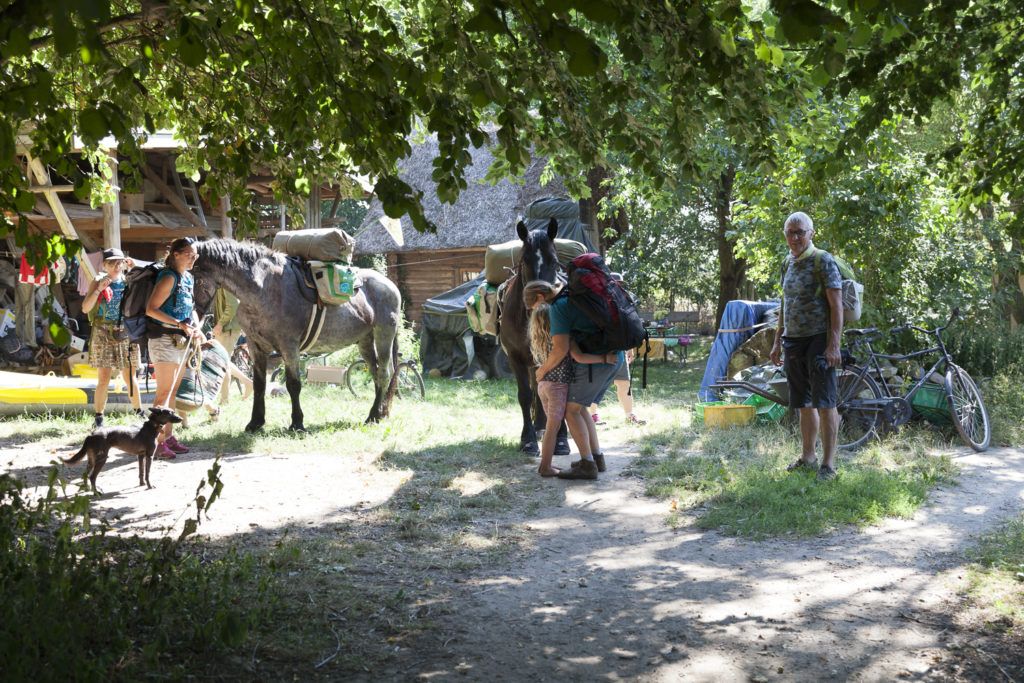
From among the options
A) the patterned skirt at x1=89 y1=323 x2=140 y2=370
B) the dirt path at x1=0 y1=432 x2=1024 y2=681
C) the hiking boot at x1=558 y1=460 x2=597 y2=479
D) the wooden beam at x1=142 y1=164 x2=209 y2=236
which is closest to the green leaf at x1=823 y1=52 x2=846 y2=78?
the dirt path at x1=0 y1=432 x2=1024 y2=681

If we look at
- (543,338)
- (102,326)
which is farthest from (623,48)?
(102,326)

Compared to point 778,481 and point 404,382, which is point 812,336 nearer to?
point 778,481

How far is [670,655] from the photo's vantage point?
3.69 meters

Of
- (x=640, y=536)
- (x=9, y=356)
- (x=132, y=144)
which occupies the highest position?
(x=132, y=144)

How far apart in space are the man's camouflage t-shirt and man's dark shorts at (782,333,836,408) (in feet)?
0.30

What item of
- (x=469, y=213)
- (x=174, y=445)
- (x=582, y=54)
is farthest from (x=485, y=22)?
(x=469, y=213)

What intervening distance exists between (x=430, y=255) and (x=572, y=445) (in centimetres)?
1845

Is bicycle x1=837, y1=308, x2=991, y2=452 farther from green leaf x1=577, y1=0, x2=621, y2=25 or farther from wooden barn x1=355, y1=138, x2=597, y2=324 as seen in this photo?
wooden barn x1=355, y1=138, x2=597, y2=324

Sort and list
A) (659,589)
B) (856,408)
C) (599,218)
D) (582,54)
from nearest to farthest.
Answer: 1. (582,54)
2. (659,589)
3. (856,408)
4. (599,218)

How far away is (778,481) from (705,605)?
2545 mm

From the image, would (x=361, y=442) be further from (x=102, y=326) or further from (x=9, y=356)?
(x=9, y=356)

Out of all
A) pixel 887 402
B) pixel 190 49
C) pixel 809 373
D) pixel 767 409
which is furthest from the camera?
pixel 767 409

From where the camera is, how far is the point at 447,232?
25797 millimetres

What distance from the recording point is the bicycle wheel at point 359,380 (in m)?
13.7
